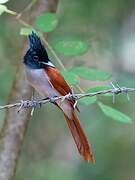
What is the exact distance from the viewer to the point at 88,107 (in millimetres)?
4758

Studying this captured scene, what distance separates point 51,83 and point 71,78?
0.08 meters

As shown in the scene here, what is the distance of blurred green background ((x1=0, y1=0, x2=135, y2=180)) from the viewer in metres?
4.39

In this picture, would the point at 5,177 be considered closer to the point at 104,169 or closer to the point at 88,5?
the point at 88,5

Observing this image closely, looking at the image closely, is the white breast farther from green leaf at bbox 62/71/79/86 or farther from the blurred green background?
the blurred green background

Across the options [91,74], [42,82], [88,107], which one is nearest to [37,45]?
[42,82]

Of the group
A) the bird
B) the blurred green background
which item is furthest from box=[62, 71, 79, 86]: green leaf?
the blurred green background

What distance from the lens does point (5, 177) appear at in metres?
3.04

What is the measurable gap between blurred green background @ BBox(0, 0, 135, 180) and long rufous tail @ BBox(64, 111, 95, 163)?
1.25 meters

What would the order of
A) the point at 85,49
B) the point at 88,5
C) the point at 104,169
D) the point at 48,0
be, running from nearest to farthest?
the point at 85,49
the point at 48,0
the point at 88,5
the point at 104,169

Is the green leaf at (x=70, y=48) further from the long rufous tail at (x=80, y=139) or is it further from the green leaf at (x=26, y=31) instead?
the long rufous tail at (x=80, y=139)

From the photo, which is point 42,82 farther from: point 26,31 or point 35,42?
point 26,31

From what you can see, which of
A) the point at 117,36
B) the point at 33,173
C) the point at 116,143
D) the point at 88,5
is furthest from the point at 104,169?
the point at 88,5

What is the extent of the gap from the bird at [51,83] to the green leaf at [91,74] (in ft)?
0.39

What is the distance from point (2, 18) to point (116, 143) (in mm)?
1326
